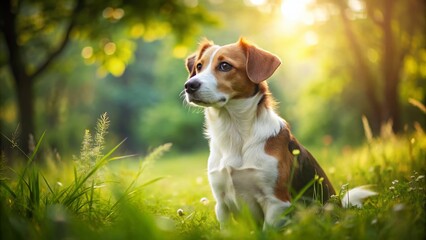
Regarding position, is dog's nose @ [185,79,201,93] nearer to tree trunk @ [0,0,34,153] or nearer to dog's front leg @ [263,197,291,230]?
dog's front leg @ [263,197,291,230]

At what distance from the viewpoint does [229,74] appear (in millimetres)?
4008

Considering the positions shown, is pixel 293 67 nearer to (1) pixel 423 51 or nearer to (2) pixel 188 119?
(2) pixel 188 119

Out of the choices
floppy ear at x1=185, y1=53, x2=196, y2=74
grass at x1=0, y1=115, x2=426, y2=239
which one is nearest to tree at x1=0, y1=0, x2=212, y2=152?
floppy ear at x1=185, y1=53, x2=196, y2=74

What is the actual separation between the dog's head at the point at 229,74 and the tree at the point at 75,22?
6188 millimetres

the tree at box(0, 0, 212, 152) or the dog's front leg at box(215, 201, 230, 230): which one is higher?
the dog's front leg at box(215, 201, 230, 230)

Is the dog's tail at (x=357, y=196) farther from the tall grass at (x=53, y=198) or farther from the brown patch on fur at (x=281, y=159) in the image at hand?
the tall grass at (x=53, y=198)

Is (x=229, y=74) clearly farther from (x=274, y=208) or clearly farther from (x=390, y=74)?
(x=390, y=74)

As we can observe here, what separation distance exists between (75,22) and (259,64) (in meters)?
7.18

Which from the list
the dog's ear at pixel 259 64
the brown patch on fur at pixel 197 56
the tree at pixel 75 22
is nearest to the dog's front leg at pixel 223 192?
the dog's ear at pixel 259 64

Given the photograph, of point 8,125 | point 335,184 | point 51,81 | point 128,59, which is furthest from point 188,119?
point 335,184

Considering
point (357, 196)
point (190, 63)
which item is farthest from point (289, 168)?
point (190, 63)

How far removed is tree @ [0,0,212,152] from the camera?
991 centimetres

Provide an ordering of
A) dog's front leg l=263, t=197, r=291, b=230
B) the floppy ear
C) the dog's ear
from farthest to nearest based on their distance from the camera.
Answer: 1. the floppy ear
2. the dog's ear
3. dog's front leg l=263, t=197, r=291, b=230

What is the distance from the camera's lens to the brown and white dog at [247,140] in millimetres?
3553
